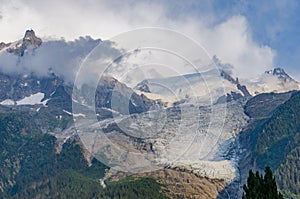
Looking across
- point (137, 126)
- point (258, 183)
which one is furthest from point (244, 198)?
point (137, 126)

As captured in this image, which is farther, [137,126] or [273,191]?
[137,126]

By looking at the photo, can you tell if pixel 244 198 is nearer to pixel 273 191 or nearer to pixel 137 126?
pixel 273 191

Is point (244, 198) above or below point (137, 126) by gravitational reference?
below

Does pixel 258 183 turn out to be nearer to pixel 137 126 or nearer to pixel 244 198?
pixel 244 198

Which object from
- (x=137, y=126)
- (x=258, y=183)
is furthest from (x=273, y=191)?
(x=137, y=126)

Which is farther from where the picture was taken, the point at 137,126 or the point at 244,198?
the point at 137,126

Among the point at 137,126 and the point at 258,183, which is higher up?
the point at 137,126
